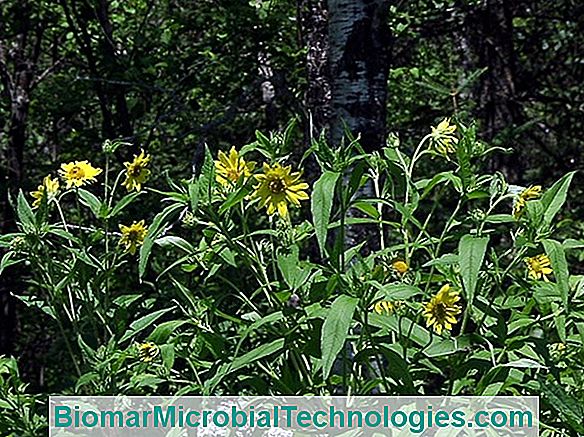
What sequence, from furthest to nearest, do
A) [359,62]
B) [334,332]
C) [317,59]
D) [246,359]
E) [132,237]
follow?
1. [317,59]
2. [359,62]
3. [132,237]
4. [246,359]
5. [334,332]

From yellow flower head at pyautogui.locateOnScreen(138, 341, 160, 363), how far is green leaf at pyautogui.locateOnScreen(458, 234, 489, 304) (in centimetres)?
48

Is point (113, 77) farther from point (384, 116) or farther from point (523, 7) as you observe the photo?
point (523, 7)

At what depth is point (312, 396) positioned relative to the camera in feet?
3.78

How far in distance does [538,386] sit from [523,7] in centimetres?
346

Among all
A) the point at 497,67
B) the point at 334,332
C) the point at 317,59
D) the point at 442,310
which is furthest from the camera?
the point at 497,67

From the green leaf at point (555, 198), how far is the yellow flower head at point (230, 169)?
0.36 m

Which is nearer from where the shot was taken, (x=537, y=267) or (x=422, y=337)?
(x=422, y=337)

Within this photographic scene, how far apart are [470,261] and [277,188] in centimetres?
25

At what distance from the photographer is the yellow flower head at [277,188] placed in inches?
42.7

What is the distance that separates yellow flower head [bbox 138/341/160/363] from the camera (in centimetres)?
127

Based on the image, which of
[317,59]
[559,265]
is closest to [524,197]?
[559,265]

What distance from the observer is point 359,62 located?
1.76 m

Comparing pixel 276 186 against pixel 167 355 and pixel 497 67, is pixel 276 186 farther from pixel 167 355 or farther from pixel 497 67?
pixel 497 67

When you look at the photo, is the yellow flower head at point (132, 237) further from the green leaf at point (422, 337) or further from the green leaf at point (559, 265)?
the green leaf at point (559, 265)
